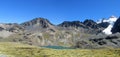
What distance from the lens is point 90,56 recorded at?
7900 cm

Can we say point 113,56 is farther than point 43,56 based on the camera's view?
No

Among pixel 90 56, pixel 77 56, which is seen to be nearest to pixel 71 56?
pixel 77 56

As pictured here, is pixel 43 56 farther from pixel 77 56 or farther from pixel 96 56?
pixel 96 56

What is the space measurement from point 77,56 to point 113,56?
1294 cm

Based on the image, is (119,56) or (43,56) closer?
(119,56)

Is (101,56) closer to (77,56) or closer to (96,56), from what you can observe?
(96,56)

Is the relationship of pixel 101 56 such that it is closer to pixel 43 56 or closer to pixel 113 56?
pixel 113 56

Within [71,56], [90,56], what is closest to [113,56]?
[90,56]

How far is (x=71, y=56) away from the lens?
78.8 m

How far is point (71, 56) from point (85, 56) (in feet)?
16.9

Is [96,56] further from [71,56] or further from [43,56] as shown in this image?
[43,56]

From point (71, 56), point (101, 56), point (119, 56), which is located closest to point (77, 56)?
point (71, 56)

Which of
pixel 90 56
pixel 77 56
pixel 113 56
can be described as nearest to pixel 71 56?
pixel 77 56

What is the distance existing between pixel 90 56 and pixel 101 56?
158 inches
